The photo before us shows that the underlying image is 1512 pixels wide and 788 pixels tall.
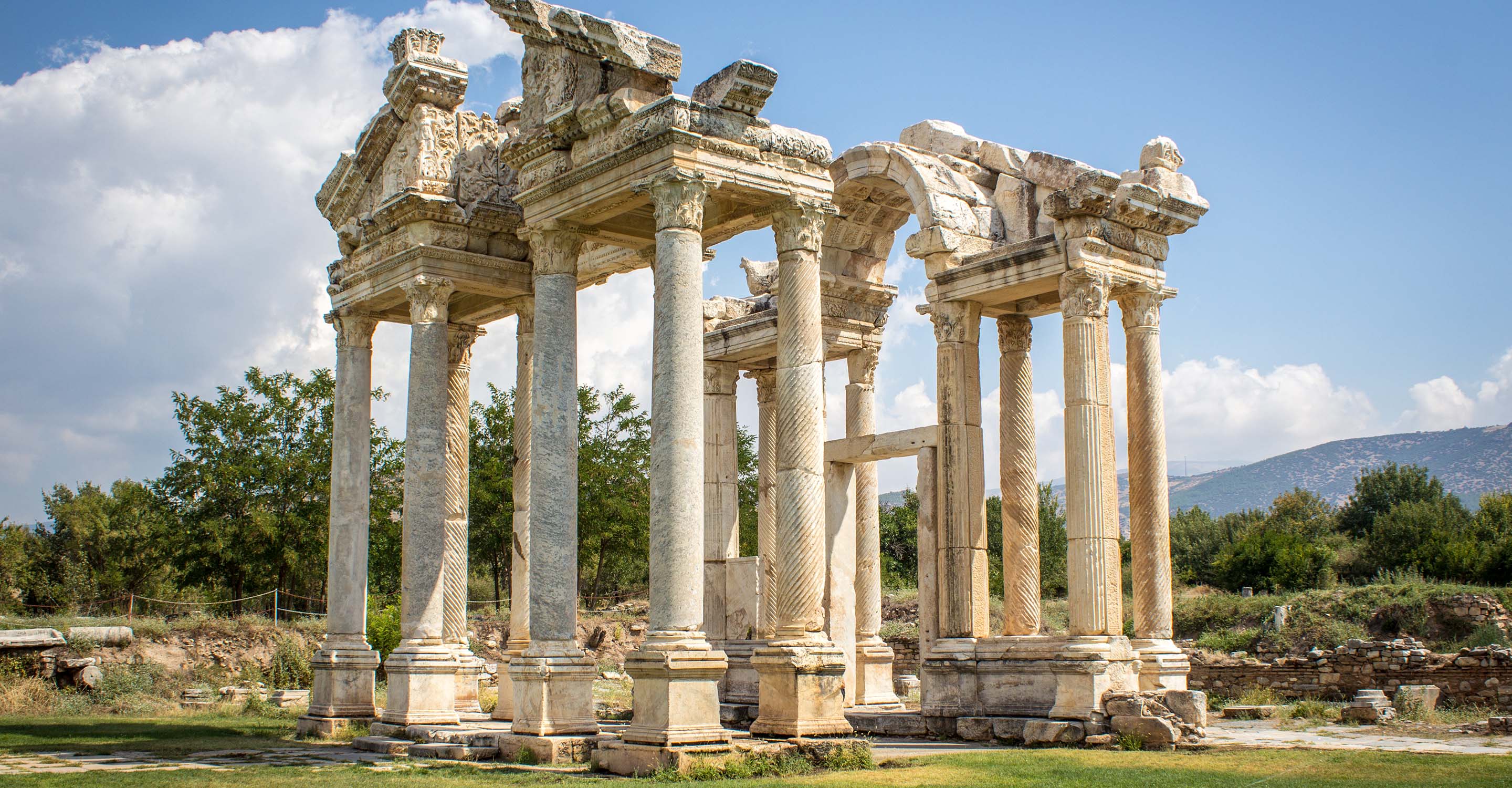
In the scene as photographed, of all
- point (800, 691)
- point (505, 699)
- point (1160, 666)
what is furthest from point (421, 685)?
point (1160, 666)

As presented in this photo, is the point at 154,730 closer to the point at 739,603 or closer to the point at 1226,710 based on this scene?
the point at 739,603

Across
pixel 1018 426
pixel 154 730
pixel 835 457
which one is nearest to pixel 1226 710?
Result: pixel 1018 426

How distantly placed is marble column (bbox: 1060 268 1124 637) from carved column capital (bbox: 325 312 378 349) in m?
10.8

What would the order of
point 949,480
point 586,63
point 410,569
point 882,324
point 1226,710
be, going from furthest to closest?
point 882,324
point 1226,710
point 949,480
point 410,569
point 586,63

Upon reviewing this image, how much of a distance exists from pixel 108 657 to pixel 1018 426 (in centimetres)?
2018

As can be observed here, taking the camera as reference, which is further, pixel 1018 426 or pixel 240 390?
pixel 240 390

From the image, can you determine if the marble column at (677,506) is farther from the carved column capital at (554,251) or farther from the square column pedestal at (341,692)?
the square column pedestal at (341,692)

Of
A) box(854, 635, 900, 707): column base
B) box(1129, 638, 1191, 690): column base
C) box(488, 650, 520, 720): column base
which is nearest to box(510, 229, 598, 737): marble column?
box(488, 650, 520, 720): column base

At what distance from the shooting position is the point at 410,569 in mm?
17969

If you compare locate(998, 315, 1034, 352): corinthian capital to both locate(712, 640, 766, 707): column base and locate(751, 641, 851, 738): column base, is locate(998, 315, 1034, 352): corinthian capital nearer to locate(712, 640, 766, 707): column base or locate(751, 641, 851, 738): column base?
locate(712, 640, 766, 707): column base

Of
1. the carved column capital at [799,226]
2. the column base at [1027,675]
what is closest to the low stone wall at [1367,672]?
the column base at [1027,675]

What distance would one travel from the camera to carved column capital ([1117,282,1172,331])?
19141 millimetres

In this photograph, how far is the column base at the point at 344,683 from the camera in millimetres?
19062

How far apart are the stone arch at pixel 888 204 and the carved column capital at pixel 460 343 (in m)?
5.96
